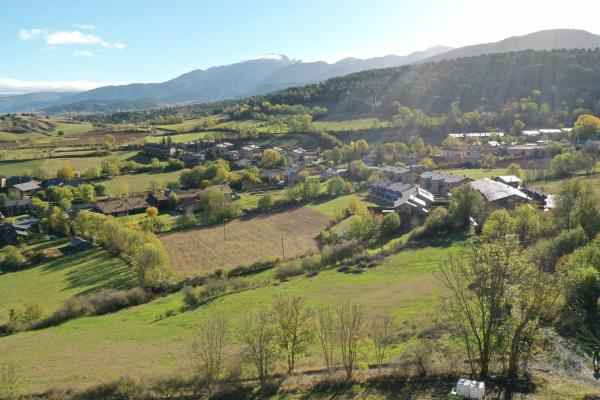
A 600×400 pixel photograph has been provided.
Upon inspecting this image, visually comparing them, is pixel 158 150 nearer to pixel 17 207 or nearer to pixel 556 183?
pixel 17 207

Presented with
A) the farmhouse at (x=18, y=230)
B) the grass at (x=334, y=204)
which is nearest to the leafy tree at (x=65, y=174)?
the farmhouse at (x=18, y=230)

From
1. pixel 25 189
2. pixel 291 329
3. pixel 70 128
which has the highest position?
pixel 70 128

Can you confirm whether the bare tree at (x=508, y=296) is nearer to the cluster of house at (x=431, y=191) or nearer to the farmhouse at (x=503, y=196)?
the cluster of house at (x=431, y=191)

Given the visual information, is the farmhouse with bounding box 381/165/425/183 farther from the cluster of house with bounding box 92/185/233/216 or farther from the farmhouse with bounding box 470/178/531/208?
the cluster of house with bounding box 92/185/233/216

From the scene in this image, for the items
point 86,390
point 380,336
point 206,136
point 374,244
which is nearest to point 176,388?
point 86,390

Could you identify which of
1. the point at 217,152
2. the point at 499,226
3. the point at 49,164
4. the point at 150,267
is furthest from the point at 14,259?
the point at 217,152

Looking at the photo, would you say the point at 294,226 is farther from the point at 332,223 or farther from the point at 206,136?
the point at 206,136

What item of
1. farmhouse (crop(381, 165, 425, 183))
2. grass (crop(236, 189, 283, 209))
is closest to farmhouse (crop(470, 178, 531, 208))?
farmhouse (crop(381, 165, 425, 183))

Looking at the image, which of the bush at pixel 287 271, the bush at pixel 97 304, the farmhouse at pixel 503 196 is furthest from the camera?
the farmhouse at pixel 503 196
